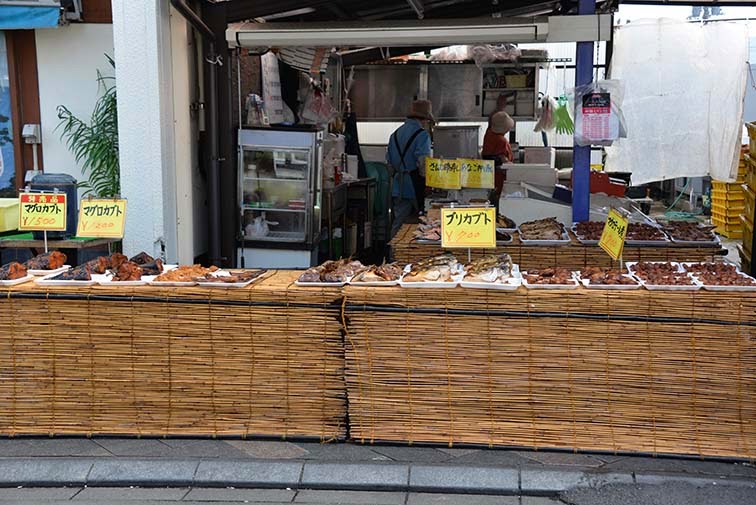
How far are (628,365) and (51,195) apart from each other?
413 cm

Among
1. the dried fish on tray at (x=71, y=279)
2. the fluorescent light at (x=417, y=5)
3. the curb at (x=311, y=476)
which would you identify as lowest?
the curb at (x=311, y=476)

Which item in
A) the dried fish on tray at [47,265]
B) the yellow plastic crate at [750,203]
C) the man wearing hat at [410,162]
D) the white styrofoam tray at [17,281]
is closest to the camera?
the white styrofoam tray at [17,281]

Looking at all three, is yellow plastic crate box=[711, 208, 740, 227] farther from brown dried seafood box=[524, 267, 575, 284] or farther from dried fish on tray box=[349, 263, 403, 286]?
dried fish on tray box=[349, 263, 403, 286]

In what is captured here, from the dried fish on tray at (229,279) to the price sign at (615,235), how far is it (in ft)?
7.82

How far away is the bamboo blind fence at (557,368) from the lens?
5027 millimetres

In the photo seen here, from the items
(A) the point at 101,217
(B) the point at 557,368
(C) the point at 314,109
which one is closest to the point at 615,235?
(B) the point at 557,368

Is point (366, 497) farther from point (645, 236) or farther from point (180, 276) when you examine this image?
point (645, 236)

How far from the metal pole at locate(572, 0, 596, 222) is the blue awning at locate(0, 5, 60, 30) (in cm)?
515

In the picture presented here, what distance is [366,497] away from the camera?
490 cm

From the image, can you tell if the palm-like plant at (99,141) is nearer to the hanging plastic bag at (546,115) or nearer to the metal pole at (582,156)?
the metal pole at (582,156)

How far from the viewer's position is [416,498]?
4859 millimetres

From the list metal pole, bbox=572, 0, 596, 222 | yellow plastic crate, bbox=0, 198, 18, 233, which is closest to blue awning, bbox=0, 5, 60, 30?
yellow plastic crate, bbox=0, 198, 18, 233

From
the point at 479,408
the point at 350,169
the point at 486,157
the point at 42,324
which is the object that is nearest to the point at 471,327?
the point at 479,408

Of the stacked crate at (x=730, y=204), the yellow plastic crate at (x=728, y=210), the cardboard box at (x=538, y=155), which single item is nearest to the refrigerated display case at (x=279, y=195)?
the cardboard box at (x=538, y=155)
